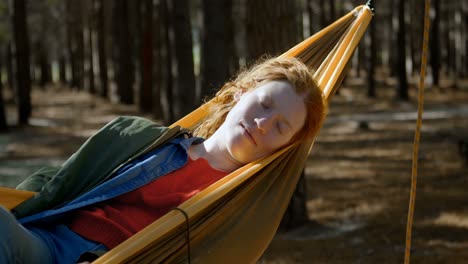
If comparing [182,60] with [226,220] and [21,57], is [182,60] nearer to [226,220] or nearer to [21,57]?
[226,220]

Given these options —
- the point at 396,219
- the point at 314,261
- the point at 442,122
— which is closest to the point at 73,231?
the point at 314,261

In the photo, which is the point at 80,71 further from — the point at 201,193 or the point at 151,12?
the point at 201,193

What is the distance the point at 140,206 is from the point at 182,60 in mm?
6243

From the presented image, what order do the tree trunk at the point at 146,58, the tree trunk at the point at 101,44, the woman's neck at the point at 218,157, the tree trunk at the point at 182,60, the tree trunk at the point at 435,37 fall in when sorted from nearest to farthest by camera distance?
the woman's neck at the point at 218,157 < the tree trunk at the point at 182,60 < the tree trunk at the point at 146,58 < the tree trunk at the point at 435,37 < the tree trunk at the point at 101,44

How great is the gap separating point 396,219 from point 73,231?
4136mm

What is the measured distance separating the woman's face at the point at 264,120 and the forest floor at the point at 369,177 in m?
2.47

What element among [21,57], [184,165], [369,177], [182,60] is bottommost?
[369,177]

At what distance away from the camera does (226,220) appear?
2916 mm

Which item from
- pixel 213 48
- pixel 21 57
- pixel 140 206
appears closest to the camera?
pixel 140 206

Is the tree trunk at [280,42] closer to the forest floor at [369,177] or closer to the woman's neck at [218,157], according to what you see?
the forest floor at [369,177]

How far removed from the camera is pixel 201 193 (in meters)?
2.82

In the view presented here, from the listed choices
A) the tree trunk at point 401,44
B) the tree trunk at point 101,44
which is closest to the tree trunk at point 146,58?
the tree trunk at point 101,44

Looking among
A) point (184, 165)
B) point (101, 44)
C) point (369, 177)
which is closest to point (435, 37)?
point (101, 44)

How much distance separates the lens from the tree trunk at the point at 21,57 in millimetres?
16016
